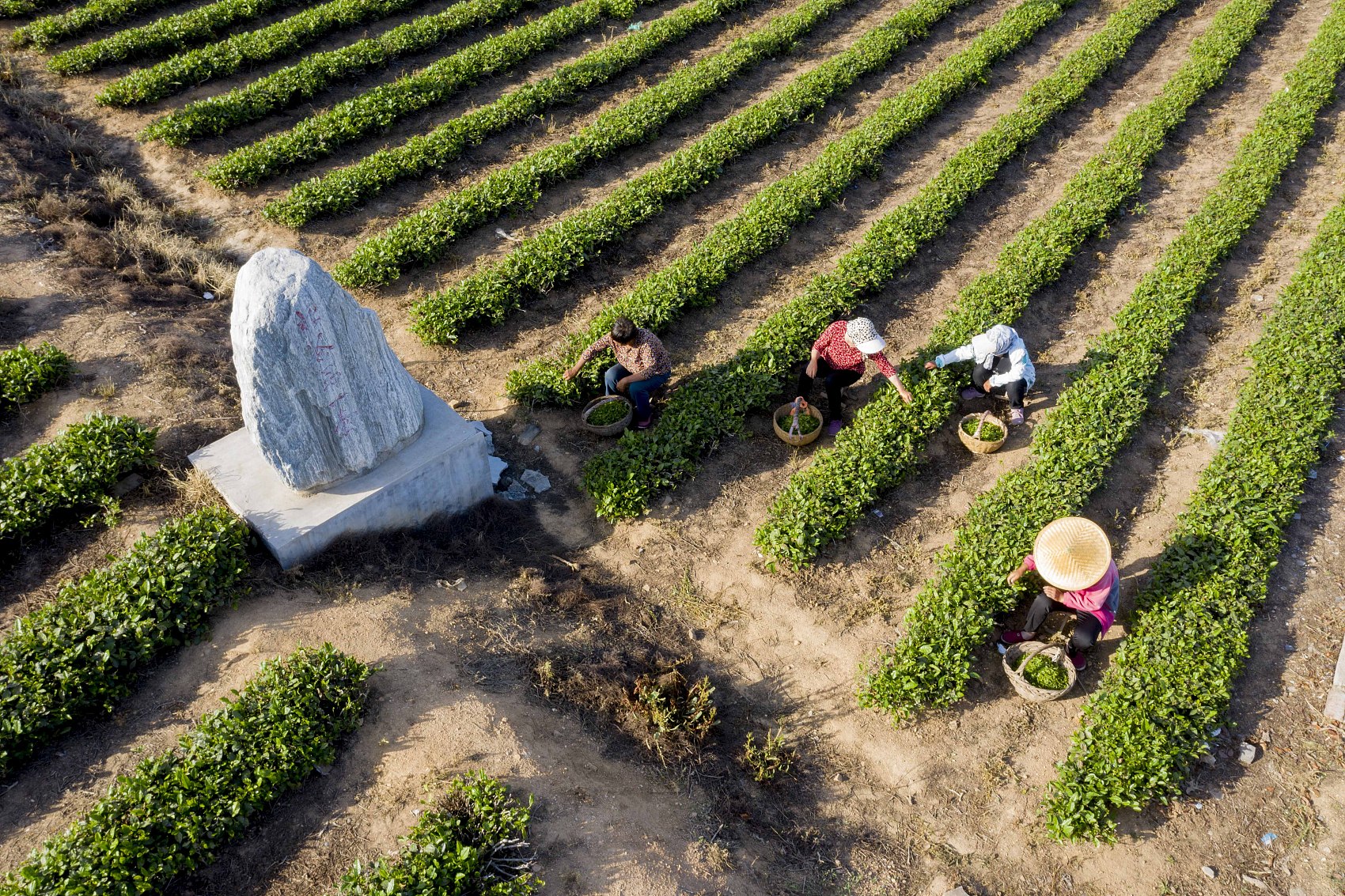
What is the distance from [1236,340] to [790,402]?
6682mm

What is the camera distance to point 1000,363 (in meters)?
9.70

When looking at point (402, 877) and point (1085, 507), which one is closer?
point (402, 877)

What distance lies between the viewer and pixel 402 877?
211 inches

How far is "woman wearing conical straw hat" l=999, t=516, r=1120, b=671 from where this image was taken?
709 cm

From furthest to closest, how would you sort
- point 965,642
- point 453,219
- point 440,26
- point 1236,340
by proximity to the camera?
point 440,26, point 453,219, point 1236,340, point 965,642

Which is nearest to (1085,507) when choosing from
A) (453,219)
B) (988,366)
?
(988,366)

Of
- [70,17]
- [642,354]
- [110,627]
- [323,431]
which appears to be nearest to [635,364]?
[642,354]

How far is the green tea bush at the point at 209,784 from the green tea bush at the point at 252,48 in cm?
1360

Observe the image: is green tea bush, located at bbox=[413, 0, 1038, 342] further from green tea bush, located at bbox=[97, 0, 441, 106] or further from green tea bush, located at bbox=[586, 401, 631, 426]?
green tea bush, located at bbox=[97, 0, 441, 106]

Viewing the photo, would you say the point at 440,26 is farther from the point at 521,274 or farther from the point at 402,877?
the point at 402,877

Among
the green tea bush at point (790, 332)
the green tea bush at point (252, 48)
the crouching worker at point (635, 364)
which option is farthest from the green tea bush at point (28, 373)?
the green tea bush at point (252, 48)

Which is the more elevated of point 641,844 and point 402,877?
point 402,877

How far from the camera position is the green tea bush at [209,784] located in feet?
17.2

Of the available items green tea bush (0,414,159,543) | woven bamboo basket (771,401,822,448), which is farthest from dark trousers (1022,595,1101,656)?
green tea bush (0,414,159,543)
